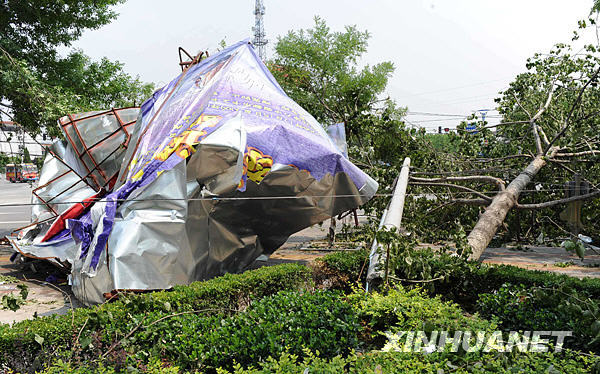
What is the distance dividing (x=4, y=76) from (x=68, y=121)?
2.16m

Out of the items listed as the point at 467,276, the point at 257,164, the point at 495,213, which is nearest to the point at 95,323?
the point at 257,164

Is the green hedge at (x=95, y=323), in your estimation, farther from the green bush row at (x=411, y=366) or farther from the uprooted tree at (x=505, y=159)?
the uprooted tree at (x=505, y=159)

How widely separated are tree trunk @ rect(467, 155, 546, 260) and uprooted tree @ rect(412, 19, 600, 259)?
0.02m

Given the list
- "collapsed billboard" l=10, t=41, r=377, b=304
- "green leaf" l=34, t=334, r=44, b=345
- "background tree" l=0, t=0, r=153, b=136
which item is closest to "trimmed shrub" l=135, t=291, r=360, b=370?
"green leaf" l=34, t=334, r=44, b=345

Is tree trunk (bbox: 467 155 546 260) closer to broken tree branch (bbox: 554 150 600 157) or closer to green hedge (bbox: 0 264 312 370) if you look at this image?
broken tree branch (bbox: 554 150 600 157)

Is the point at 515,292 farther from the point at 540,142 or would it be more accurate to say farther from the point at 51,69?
the point at 51,69

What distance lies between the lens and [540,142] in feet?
33.8

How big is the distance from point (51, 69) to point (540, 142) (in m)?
11.7

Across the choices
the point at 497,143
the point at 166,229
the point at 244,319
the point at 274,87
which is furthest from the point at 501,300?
the point at 497,143

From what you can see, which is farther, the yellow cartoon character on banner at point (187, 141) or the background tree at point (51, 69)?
the background tree at point (51, 69)

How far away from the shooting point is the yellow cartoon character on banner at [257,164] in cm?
647

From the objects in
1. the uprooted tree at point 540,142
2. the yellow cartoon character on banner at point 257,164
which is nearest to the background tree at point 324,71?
the uprooted tree at point 540,142

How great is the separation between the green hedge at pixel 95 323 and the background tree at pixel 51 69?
593 cm

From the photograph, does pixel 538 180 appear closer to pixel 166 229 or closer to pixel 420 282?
pixel 420 282
